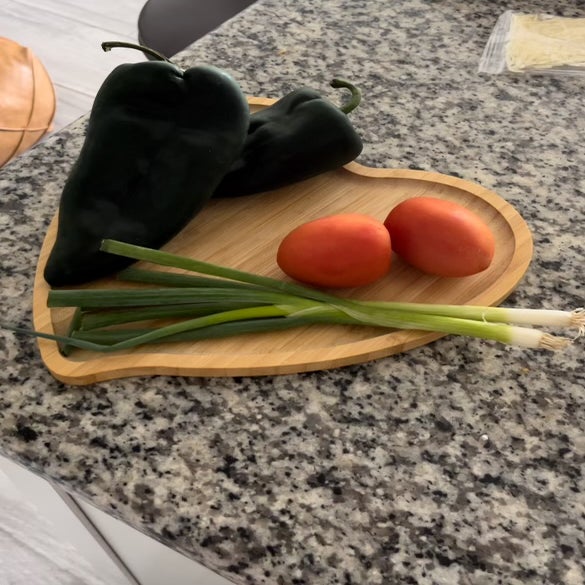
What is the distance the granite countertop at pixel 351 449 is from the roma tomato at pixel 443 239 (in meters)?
0.07

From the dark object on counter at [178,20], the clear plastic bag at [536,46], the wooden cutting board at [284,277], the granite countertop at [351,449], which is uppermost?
the clear plastic bag at [536,46]

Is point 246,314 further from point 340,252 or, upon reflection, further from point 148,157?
point 148,157

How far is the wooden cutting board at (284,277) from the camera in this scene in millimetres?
767

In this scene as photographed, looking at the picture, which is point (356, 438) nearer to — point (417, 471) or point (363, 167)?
point (417, 471)

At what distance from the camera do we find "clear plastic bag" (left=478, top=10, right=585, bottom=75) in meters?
1.19

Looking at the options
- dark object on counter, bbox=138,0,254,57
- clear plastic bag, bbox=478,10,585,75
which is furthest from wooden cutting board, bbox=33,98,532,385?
dark object on counter, bbox=138,0,254,57

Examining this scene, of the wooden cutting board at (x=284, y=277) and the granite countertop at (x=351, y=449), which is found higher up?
the wooden cutting board at (x=284, y=277)

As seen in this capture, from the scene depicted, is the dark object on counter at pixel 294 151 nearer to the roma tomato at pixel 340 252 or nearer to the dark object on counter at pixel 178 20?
the roma tomato at pixel 340 252

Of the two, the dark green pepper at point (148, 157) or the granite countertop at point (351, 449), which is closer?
the granite countertop at point (351, 449)

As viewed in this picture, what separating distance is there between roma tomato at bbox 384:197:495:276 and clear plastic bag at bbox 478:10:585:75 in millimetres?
484

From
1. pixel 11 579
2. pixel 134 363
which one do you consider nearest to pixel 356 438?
pixel 134 363

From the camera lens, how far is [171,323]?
812 millimetres

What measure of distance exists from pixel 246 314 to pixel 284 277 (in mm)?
92

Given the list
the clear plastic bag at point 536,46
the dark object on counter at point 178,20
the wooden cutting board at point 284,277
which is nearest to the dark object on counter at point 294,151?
the wooden cutting board at point 284,277
